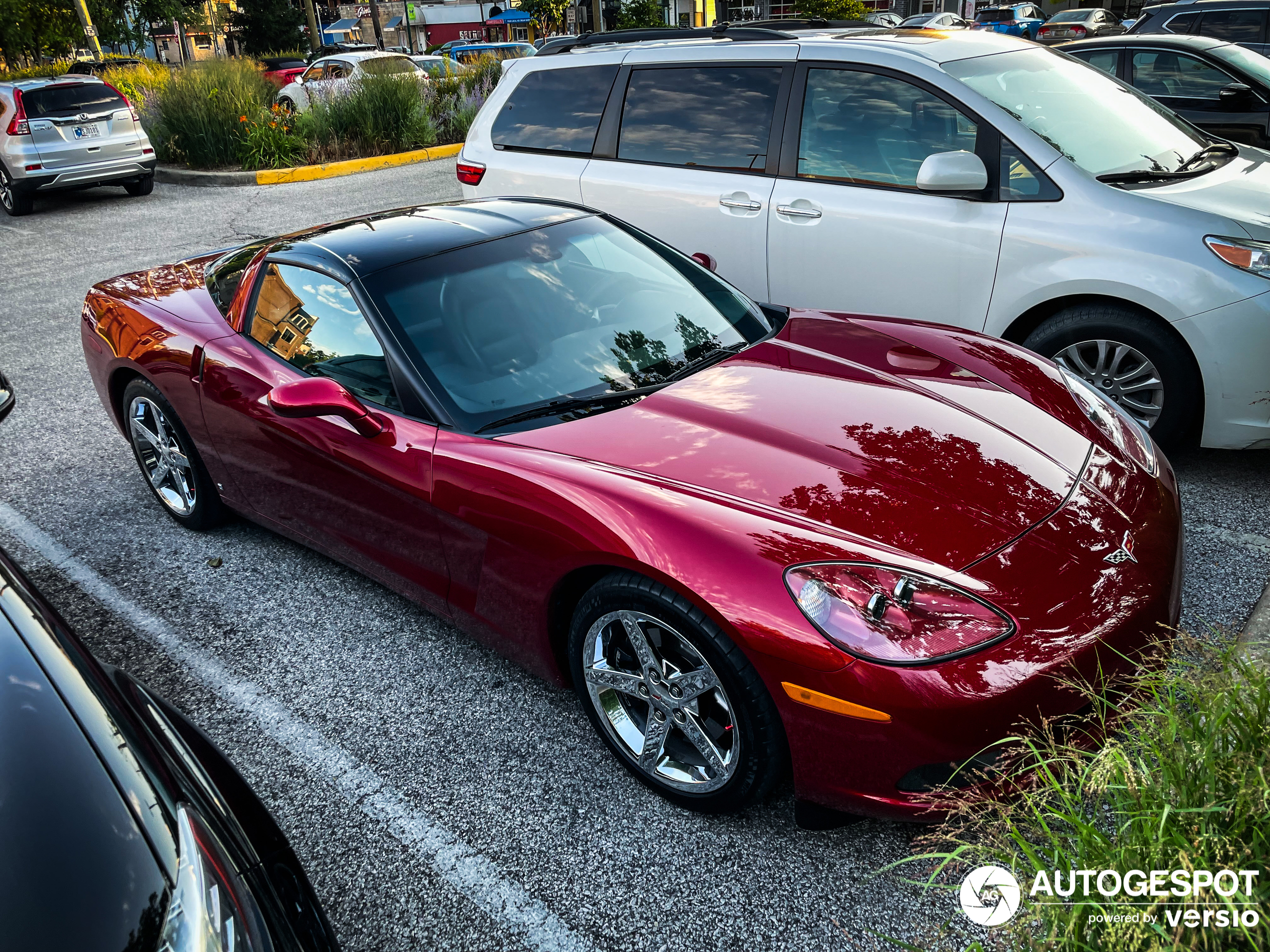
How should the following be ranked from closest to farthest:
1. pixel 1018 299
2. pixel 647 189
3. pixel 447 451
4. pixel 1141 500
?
pixel 1141 500 < pixel 447 451 < pixel 1018 299 < pixel 647 189

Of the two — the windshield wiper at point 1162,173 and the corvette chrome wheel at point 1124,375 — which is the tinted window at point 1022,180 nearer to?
the windshield wiper at point 1162,173

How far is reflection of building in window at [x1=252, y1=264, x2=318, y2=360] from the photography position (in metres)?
3.56

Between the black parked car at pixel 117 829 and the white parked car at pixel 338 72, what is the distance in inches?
611

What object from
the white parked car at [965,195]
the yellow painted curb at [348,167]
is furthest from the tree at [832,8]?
the white parked car at [965,195]

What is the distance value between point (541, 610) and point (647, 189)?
349cm

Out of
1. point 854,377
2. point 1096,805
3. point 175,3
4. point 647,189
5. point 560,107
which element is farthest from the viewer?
point 175,3

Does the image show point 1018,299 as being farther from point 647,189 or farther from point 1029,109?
point 647,189

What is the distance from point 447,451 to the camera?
292 cm

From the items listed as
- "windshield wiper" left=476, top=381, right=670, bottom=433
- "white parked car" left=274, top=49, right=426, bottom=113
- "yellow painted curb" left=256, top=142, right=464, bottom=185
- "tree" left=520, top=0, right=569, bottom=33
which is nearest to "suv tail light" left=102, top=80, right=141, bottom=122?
"yellow painted curb" left=256, top=142, right=464, bottom=185

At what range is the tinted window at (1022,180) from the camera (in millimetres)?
4242

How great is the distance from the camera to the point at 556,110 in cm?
598

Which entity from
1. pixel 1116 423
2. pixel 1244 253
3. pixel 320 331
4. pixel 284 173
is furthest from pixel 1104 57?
pixel 284 173

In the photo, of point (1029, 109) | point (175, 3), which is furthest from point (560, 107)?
point (175, 3)

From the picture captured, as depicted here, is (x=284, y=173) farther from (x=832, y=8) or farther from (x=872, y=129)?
(x=832, y=8)
